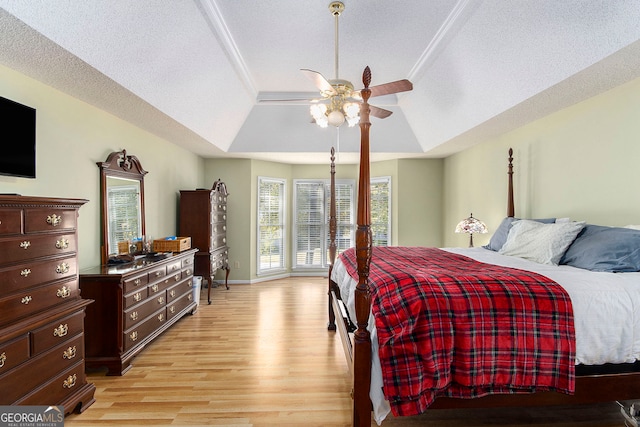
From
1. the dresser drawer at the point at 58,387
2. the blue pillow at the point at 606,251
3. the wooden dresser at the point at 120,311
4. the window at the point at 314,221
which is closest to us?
the dresser drawer at the point at 58,387

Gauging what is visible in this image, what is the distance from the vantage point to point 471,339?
172 centimetres

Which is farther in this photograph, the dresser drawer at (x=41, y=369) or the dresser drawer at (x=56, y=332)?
the dresser drawer at (x=56, y=332)

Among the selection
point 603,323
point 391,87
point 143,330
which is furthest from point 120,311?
point 603,323

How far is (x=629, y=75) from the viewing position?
258 cm

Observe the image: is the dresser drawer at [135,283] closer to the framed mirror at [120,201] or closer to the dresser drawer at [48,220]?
the framed mirror at [120,201]

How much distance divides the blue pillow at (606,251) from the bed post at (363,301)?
1.68m

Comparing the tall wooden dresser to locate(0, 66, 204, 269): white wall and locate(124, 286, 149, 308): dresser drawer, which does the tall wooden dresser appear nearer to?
locate(0, 66, 204, 269): white wall

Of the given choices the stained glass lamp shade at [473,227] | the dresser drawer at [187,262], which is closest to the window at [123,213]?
the dresser drawer at [187,262]

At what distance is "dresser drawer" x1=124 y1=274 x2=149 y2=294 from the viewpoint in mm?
2891

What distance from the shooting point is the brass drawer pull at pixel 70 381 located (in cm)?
214

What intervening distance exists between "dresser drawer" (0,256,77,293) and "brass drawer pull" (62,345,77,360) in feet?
1.58

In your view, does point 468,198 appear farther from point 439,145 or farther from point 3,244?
point 3,244

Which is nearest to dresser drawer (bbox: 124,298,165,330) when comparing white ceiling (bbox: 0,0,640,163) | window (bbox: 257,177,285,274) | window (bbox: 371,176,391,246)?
white ceiling (bbox: 0,0,640,163)

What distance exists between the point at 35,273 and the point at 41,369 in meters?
0.57
